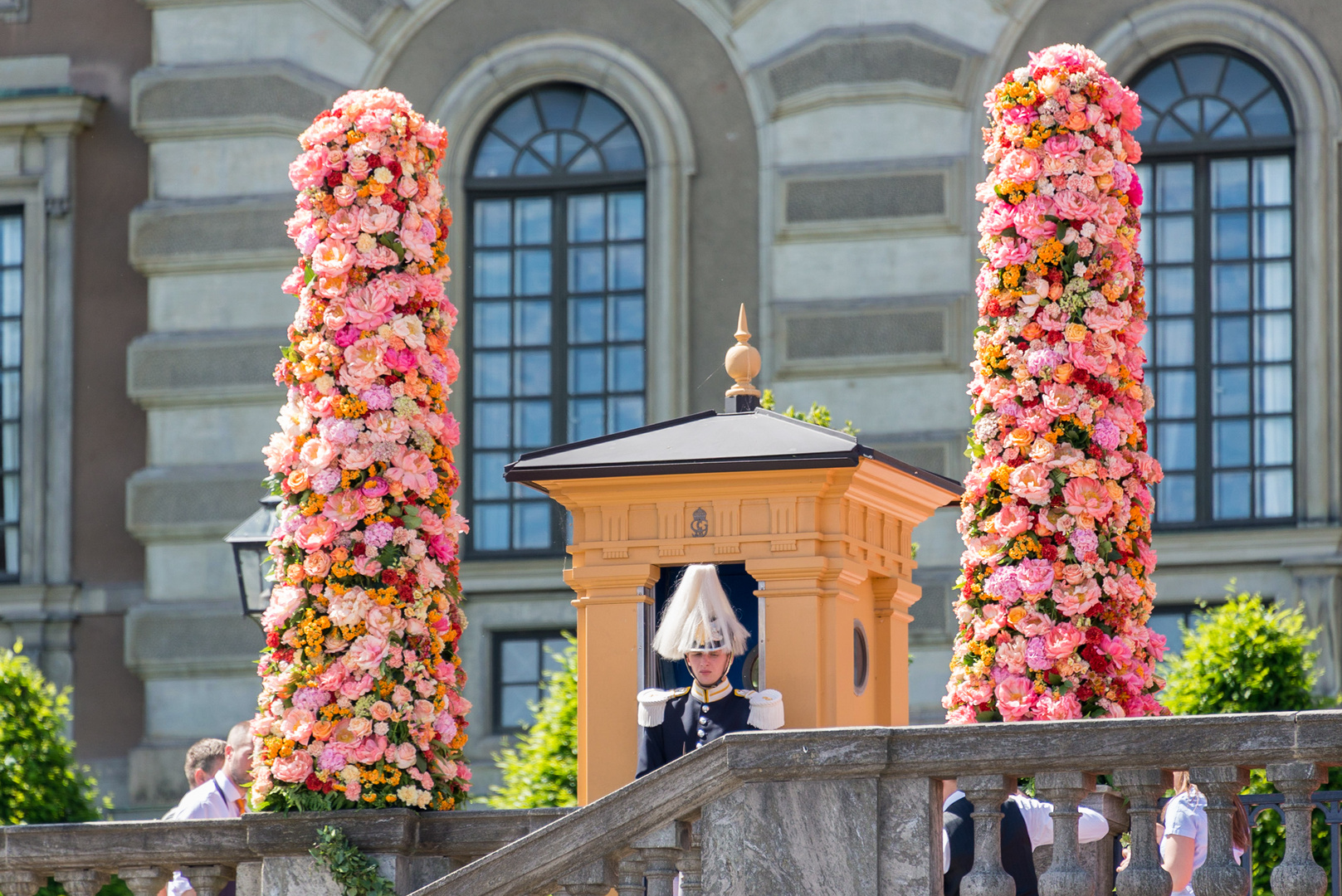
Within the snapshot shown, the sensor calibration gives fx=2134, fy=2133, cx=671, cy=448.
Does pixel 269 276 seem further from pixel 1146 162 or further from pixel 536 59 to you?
pixel 1146 162

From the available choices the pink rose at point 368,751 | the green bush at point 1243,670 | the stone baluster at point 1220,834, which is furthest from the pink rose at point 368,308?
the green bush at point 1243,670

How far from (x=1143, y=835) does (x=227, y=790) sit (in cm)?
482

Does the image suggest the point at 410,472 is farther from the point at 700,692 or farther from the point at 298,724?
the point at 700,692

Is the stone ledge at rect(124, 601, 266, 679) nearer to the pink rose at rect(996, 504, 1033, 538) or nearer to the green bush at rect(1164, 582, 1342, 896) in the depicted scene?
the green bush at rect(1164, 582, 1342, 896)

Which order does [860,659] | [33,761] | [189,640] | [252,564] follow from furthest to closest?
[189,640], [33,761], [252,564], [860,659]

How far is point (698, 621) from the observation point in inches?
312

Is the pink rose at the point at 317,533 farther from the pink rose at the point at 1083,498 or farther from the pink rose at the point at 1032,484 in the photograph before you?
the pink rose at the point at 1083,498

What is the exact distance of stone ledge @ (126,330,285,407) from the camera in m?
16.5

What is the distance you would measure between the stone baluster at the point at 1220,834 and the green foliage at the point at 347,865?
348 cm

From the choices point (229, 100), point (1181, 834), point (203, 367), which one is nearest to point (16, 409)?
point (203, 367)

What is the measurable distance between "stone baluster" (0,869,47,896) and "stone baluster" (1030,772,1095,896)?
Result: 413 cm

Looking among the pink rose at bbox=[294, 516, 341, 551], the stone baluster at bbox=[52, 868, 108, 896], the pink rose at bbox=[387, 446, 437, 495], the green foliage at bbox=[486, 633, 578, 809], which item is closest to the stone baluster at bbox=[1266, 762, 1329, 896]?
the pink rose at bbox=[387, 446, 437, 495]

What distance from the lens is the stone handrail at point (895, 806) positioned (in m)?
5.77

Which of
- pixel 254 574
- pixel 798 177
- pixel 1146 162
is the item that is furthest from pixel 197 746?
pixel 1146 162
